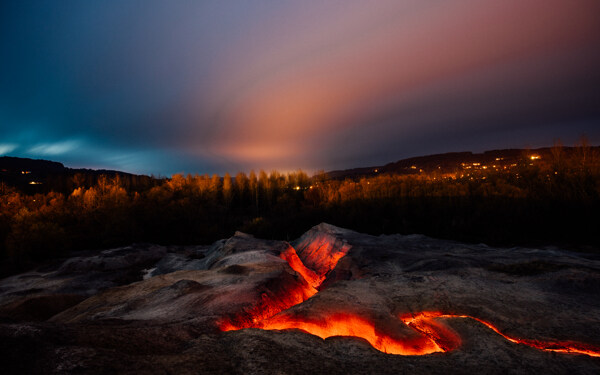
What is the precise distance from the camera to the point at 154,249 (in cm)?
1252

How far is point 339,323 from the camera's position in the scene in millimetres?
2609

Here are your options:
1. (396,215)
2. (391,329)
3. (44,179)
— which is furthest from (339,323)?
(44,179)

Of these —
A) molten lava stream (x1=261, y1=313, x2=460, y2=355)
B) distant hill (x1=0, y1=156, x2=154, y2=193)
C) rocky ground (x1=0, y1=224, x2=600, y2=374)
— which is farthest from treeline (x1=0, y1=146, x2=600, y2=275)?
distant hill (x1=0, y1=156, x2=154, y2=193)

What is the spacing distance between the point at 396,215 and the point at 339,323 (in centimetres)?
981

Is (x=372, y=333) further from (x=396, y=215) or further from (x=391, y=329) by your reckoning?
(x=396, y=215)

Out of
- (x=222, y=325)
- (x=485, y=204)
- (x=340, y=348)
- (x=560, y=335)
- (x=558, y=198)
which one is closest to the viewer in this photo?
(x=340, y=348)

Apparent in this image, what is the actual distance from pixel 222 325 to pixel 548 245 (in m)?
8.41

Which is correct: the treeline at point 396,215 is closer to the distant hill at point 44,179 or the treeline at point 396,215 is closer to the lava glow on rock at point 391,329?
the lava glow on rock at point 391,329

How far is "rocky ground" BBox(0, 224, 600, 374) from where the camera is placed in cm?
169

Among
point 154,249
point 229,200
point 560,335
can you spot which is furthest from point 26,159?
point 560,335

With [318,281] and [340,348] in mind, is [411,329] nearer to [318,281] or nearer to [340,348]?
[340,348]

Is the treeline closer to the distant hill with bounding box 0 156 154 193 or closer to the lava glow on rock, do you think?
the lava glow on rock

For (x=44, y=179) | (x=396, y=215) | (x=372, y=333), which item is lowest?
(x=396, y=215)

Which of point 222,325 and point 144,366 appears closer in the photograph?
point 144,366
